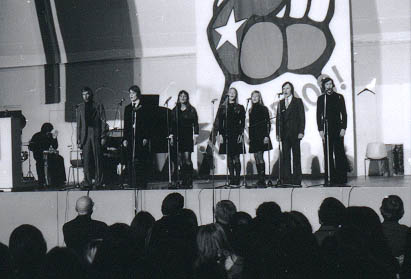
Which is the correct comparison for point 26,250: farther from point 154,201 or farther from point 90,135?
point 90,135

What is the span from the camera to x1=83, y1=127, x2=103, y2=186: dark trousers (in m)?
8.32

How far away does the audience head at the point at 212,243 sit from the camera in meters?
3.39

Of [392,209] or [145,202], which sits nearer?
[392,209]

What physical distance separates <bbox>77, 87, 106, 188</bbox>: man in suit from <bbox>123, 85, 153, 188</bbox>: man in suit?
463mm

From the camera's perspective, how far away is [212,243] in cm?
341

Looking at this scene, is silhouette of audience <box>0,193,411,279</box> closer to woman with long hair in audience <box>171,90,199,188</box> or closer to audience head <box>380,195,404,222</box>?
audience head <box>380,195,404,222</box>

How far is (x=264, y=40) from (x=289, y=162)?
3.34 metres

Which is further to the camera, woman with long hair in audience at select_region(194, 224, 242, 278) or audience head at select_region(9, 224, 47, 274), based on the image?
woman with long hair in audience at select_region(194, 224, 242, 278)

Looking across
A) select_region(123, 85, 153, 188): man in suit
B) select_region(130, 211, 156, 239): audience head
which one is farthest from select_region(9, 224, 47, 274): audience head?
select_region(123, 85, 153, 188): man in suit

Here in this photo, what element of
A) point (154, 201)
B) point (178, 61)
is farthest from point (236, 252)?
point (178, 61)

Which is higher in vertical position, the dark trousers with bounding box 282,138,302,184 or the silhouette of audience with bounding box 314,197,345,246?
the dark trousers with bounding box 282,138,302,184

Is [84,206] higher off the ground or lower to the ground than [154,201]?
higher

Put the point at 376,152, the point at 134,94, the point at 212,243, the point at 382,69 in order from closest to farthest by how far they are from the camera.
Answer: the point at 212,243, the point at 134,94, the point at 376,152, the point at 382,69

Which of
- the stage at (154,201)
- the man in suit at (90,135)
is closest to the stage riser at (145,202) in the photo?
the stage at (154,201)
